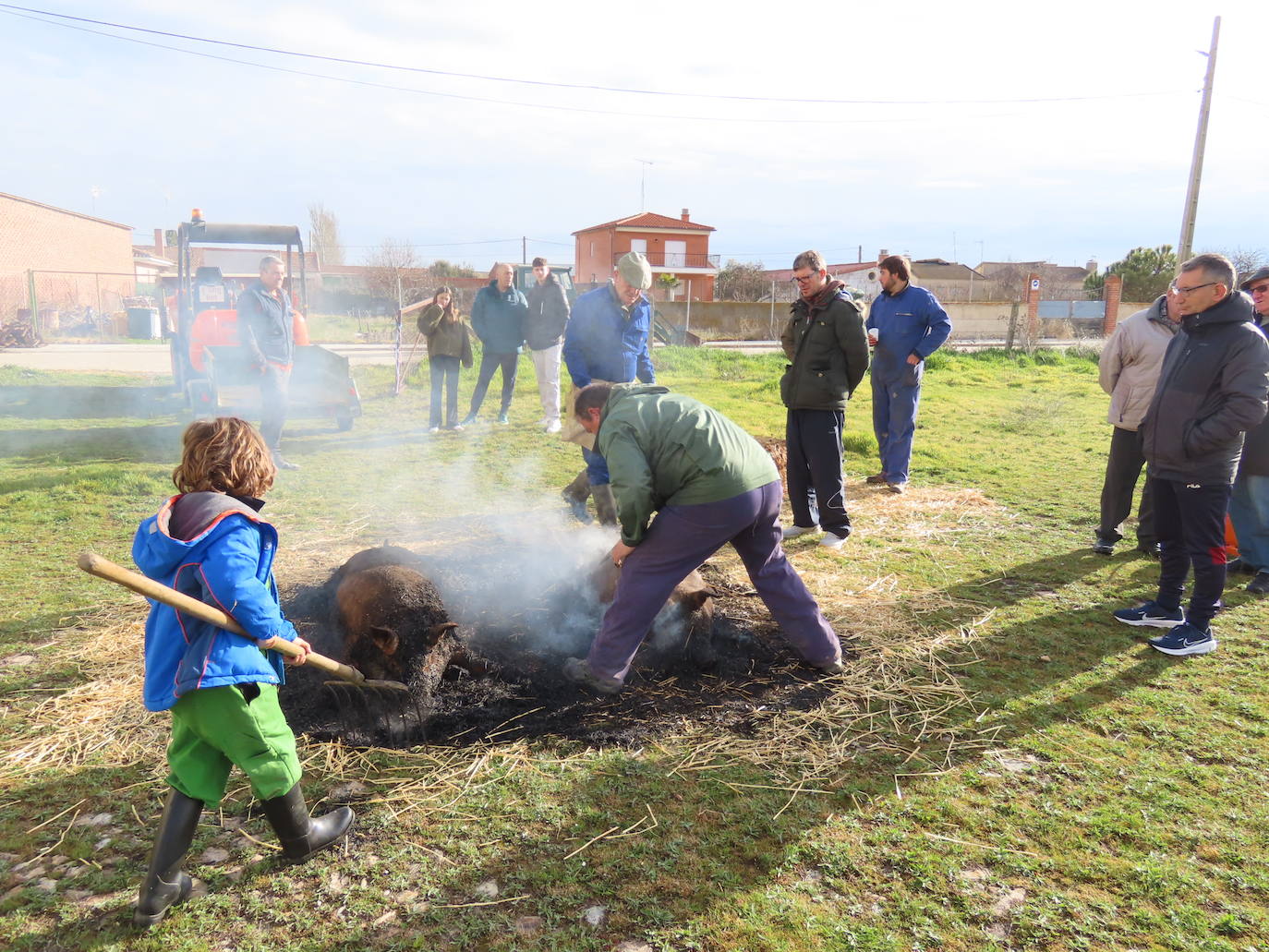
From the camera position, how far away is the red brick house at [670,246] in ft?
162

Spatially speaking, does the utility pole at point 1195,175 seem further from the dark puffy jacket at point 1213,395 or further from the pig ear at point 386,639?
the pig ear at point 386,639

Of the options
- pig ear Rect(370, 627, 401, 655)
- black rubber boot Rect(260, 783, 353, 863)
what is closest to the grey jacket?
pig ear Rect(370, 627, 401, 655)

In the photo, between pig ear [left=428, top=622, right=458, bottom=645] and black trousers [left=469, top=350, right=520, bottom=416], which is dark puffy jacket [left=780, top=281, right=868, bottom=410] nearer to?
pig ear [left=428, top=622, right=458, bottom=645]

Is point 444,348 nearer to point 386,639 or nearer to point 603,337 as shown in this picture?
point 603,337

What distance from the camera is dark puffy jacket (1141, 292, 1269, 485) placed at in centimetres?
399

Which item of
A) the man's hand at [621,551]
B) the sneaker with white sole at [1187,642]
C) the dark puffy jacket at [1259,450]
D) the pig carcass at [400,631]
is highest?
the dark puffy jacket at [1259,450]

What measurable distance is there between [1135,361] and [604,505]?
3.87 metres

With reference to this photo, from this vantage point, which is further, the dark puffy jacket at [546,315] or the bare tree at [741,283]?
the bare tree at [741,283]

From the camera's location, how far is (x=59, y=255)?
3750 cm

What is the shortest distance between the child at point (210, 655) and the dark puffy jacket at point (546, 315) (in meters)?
7.28

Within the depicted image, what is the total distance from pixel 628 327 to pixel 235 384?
5.81m

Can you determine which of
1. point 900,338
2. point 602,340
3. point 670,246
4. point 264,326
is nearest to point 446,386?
point 264,326

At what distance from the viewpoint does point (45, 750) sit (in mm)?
3137

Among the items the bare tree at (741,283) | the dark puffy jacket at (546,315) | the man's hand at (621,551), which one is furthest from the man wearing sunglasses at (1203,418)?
the bare tree at (741,283)
